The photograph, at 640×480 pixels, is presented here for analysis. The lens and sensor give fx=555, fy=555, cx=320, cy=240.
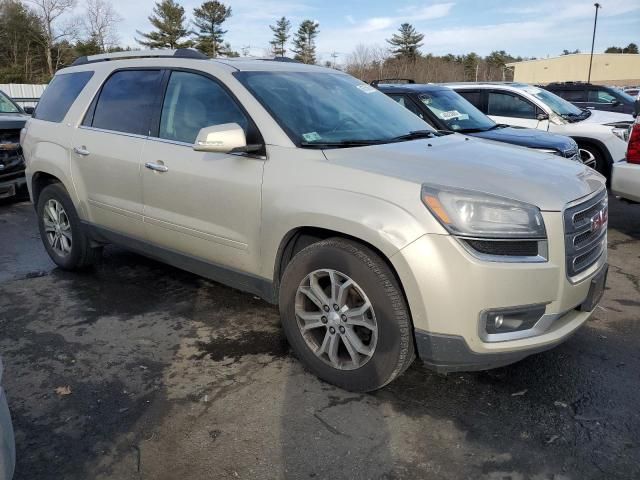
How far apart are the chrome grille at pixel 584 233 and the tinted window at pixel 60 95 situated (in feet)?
13.4

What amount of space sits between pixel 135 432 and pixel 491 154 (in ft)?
8.24

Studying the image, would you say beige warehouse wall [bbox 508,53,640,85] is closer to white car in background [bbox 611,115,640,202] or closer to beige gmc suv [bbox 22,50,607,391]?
white car in background [bbox 611,115,640,202]

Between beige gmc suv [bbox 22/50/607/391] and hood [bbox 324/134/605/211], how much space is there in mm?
14

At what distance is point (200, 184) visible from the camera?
363 centimetres

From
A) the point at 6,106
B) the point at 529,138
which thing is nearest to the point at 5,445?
the point at 529,138

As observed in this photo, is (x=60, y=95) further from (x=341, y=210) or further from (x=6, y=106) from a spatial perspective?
(x=6, y=106)

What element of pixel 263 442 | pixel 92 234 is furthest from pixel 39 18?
pixel 263 442

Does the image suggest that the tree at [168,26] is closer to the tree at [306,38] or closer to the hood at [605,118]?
the tree at [306,38]

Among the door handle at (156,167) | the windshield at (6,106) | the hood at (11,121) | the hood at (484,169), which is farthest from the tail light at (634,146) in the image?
the windshield at (6,106)

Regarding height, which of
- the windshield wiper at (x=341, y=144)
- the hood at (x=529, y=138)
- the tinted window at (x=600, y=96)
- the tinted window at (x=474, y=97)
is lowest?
the hood at (x=529, y=138)

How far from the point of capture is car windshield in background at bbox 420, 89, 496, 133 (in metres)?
7.18

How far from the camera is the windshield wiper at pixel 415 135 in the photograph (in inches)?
144

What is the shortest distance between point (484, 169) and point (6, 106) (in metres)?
9.35

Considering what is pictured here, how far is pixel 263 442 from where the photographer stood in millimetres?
2656
